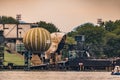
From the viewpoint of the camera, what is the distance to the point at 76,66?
461ft

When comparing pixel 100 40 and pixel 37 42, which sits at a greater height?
pixel 100 40

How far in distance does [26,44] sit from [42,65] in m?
8.62

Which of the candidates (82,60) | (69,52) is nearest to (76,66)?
(82,60)

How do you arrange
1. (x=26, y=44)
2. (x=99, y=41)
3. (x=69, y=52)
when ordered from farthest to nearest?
(x=99, y=41) < (x=69, y=52) < (x=26, y=44)

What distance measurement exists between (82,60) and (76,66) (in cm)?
290

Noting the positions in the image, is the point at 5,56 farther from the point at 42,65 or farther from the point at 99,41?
the point at 99,41

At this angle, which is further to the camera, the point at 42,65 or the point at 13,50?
the point at 13,50

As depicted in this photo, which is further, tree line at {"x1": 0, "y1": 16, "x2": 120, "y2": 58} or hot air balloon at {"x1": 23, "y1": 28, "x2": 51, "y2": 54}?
tree line at {"x1": 0, "y1": 16, "x2": 120, "y2": 58}

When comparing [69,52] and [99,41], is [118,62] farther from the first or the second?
[99,41]

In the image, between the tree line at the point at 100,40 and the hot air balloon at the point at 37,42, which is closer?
the hot air balloon at the point at 37,42

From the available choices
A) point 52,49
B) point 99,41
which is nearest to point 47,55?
point 52,49

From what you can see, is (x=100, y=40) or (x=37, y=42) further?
(x=100, y=40)

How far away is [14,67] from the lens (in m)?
137

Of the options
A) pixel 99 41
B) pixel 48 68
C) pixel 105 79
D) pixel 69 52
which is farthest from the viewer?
pixel 99 41
